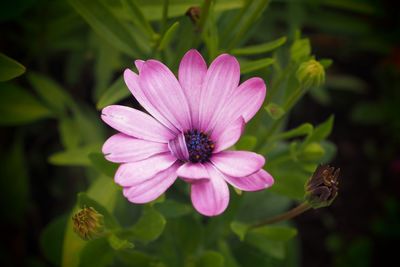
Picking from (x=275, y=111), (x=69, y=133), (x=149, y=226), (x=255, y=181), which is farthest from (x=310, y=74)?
(x=69, y=133)

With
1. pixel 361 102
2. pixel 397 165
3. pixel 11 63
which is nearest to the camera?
pixel 11 63

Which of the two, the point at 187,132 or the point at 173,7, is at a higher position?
the point at 173,7

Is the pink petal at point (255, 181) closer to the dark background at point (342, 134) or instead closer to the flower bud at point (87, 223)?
the flower bud at point (87, 223)

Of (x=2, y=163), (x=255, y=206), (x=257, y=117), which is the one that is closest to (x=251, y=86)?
(x=257, y=117)

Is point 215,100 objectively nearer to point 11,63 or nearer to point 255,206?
point 11,63

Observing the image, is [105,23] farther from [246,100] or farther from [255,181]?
[255,181]

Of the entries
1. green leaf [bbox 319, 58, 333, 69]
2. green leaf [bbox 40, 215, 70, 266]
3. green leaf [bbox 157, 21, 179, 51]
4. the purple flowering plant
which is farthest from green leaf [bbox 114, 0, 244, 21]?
green leaf [bbox 40, 215, 70, 266]
